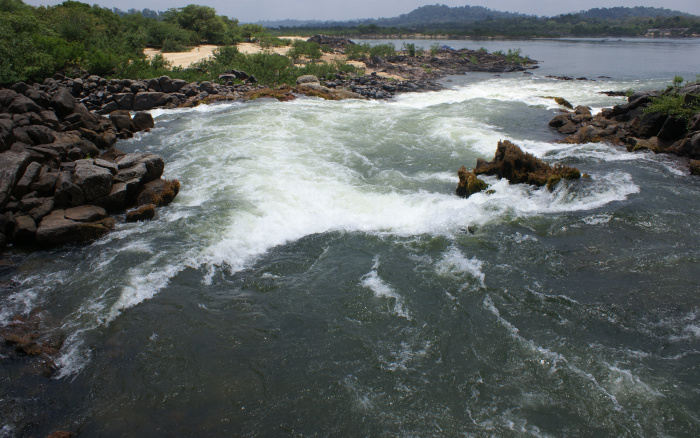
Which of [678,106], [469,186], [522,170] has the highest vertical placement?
[678,106]

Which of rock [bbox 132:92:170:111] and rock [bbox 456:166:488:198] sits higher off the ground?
rock [bbox 132:92:170:111]

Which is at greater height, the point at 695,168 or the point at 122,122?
the point at 122,122

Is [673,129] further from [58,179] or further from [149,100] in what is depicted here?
[149,100]

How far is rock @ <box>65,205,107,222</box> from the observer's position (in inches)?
345

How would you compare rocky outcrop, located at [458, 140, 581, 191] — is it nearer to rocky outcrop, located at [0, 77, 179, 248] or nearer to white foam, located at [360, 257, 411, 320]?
white foam, located at [360, 257, 411, 320]

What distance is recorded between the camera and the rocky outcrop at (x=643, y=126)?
13789mm

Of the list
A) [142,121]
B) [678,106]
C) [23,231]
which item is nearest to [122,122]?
[142,121]

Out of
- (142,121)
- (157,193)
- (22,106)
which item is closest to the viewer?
(157,193)

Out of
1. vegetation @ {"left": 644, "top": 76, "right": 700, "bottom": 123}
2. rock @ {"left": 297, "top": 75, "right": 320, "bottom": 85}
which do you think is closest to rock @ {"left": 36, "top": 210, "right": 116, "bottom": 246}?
vegetation @ {"left": 644, "top": 76, "right": 700, "bottom": 123}

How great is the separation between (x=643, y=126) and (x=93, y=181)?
61.6 feet

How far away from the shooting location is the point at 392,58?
4300 cm

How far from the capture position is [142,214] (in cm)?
941

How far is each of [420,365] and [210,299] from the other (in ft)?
12.4

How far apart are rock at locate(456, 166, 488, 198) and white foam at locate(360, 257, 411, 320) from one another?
4.23m
